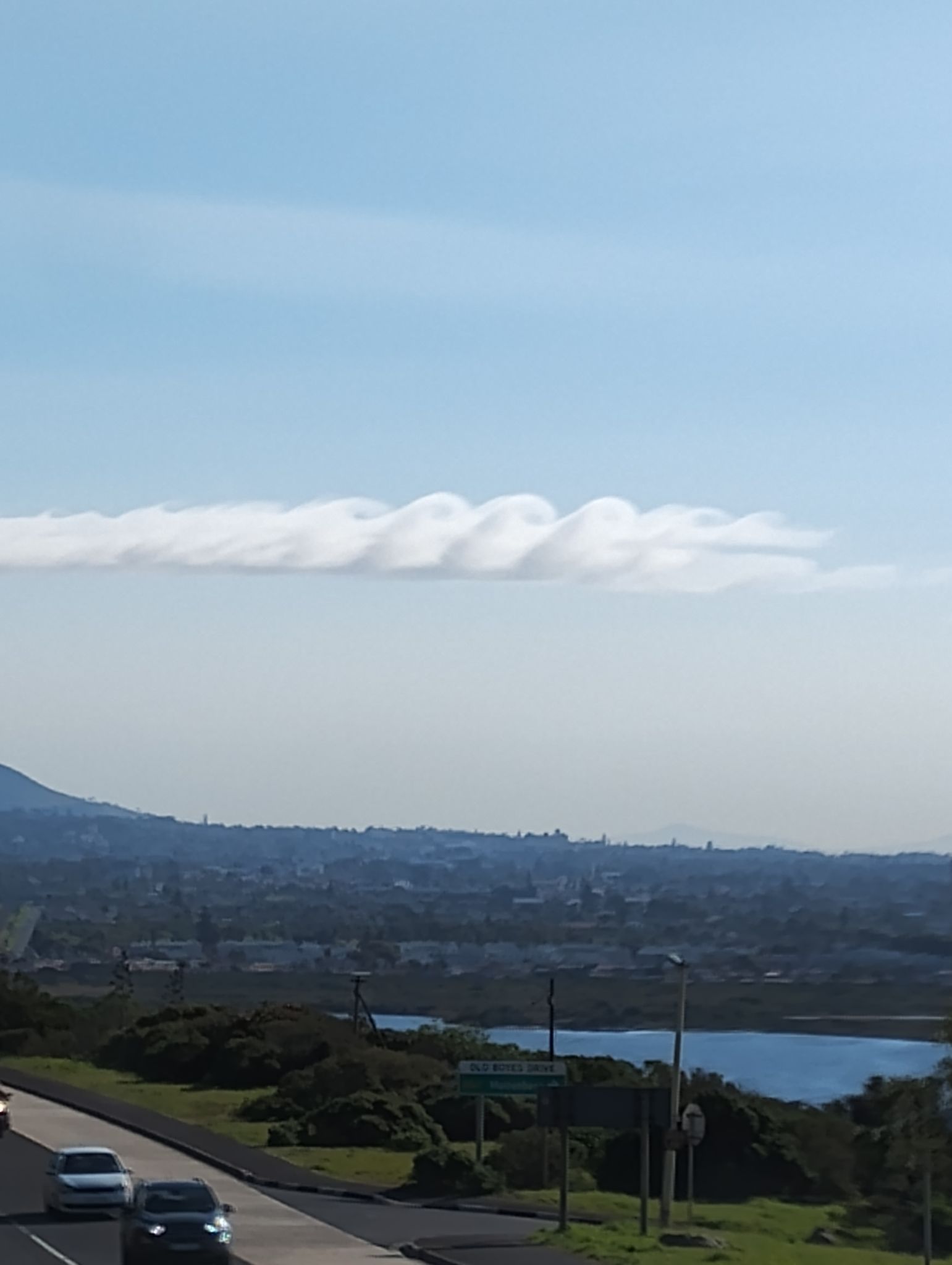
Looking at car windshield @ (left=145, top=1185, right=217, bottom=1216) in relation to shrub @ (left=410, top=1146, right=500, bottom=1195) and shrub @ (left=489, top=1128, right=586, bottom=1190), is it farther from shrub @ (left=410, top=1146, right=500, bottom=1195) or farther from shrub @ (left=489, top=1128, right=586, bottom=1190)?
shrub @ (left=489, top=1128, right=586, bottom=1190)

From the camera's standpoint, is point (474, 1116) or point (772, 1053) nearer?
point (474, 1116)

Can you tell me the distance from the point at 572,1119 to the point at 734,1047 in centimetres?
10985

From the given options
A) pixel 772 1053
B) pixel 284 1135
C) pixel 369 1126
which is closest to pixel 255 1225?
pixel 284 1135

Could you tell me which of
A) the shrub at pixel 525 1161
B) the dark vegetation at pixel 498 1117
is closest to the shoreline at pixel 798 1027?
the dark vegetation at pixel 498 1117

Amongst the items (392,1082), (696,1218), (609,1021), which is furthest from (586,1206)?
(609,1021)

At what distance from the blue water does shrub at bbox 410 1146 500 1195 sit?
62.5 meters

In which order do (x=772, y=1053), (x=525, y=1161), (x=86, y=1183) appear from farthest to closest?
(x=772, y=1053) → (x=525, y=1161) → (x=86, y=1183)

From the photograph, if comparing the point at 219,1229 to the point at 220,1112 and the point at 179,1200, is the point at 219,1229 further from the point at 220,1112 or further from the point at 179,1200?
the point at 220,1112

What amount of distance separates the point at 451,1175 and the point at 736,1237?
7.68m

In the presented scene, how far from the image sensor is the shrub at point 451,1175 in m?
41.6

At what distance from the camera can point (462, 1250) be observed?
32750mm

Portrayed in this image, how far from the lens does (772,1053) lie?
138 m

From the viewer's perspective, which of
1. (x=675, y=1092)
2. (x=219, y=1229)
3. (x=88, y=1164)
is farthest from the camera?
(x=88, y=1164)

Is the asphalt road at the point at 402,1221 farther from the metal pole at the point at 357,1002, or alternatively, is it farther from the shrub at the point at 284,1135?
the metal pole at the point at 357,1002
